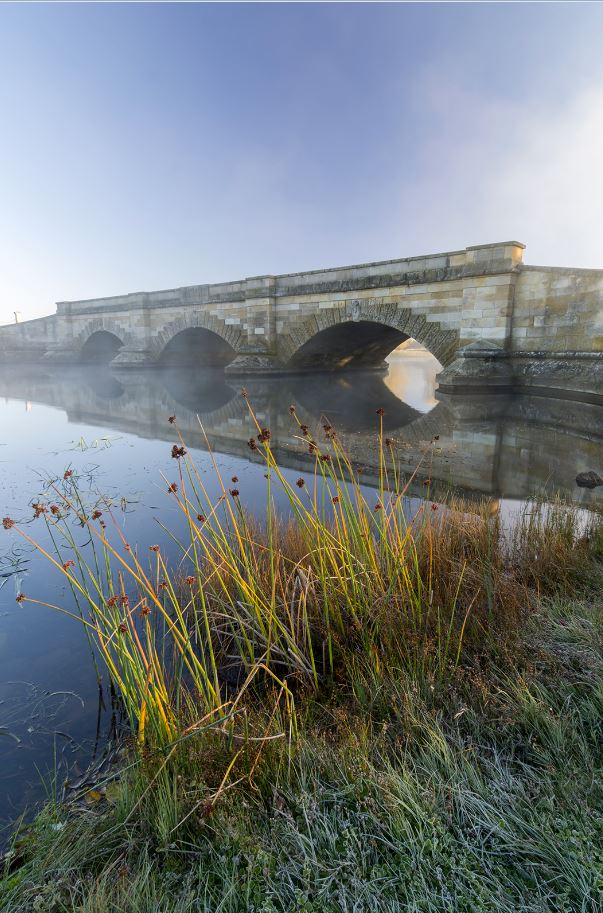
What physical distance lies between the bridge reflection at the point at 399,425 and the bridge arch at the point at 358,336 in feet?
6.18

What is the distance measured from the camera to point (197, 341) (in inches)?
1012

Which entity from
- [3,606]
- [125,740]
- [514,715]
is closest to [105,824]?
[125,740]

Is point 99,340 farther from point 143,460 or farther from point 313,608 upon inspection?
point 313,608

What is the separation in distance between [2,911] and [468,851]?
45.4 inches

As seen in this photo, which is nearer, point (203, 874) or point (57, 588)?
point (203, 874)

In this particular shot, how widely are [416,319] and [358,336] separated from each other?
5.40 m

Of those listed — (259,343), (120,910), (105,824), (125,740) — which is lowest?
(125,740)

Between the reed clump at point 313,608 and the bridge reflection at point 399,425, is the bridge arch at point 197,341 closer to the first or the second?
the bridge reflection at point 399,425

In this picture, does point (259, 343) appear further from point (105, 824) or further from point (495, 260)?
point (105, 824)

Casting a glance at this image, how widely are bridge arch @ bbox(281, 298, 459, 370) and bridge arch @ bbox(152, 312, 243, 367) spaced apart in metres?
3.00

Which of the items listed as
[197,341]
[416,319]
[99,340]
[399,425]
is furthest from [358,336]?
[99,340]

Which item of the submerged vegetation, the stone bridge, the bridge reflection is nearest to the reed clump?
the submerged vegetation

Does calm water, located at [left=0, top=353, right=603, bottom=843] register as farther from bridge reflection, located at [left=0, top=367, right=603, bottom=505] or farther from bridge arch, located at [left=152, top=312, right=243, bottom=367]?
bridge arch, located at [left=152, top=312, right=243, bottom=367]

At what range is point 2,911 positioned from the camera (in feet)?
3.81
